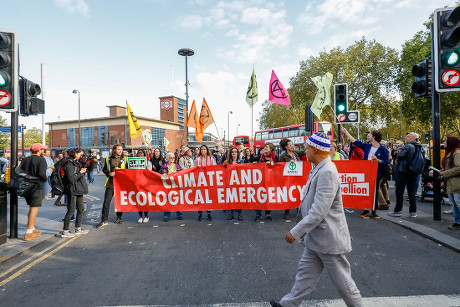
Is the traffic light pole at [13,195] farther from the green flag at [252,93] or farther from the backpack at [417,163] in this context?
the green flag at [252,93]

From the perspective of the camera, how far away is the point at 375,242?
4934 mm

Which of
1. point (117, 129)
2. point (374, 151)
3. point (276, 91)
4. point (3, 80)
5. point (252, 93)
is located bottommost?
point (374, 151)

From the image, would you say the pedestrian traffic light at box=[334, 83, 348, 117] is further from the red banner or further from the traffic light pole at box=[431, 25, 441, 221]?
the traffic light pole at box=[431, 25, 441, 221]

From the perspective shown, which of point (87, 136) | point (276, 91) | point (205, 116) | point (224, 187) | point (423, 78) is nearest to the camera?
point (423, 78)

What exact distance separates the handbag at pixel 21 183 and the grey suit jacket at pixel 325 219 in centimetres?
506

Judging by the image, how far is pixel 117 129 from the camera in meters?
56.5

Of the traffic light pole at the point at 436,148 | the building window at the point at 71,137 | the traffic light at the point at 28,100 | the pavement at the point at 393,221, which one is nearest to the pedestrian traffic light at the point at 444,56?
the traffic light pole at the point at 436,148

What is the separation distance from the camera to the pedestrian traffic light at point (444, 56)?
5.49 metres

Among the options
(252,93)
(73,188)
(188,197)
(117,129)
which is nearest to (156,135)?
(117,129)

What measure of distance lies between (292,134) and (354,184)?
869 inches

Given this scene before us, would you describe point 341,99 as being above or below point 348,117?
above

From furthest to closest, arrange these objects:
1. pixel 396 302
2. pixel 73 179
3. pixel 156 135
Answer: pixel 156 135 < pixel 73 179 < pixel 396 302

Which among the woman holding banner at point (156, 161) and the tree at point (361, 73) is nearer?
the woman holding banner at point (156, 161)

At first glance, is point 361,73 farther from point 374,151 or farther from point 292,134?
point 374,151
